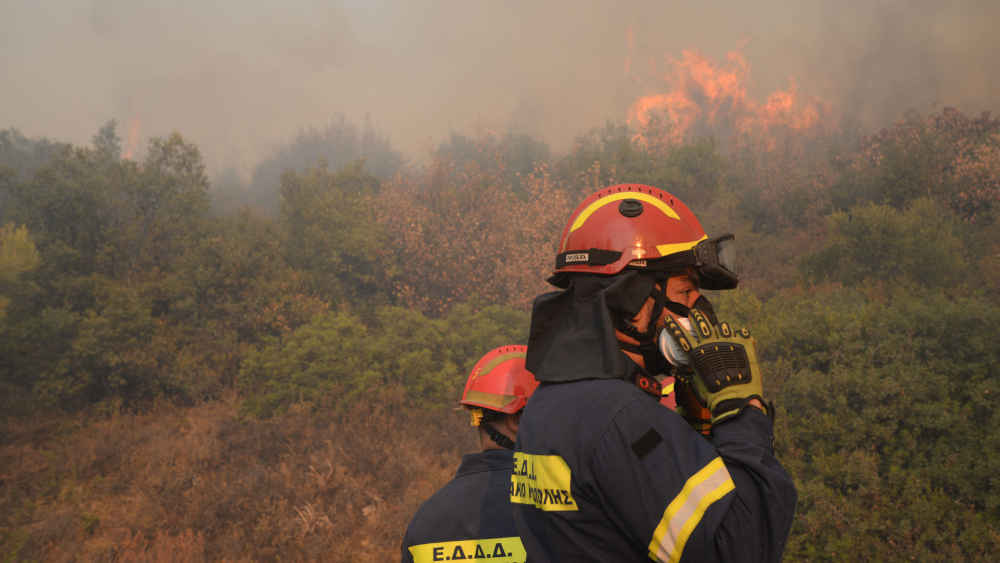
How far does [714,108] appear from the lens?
36375 mm

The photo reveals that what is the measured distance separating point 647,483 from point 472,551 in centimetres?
201

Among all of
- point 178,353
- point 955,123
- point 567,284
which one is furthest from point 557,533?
point 955,123

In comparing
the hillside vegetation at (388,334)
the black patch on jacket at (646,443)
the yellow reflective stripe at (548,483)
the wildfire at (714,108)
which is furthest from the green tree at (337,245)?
the black patch on jacket at (646,443)

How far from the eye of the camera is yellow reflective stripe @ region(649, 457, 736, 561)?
1384 mm

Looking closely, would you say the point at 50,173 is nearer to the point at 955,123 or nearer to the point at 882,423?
the point at 882,423

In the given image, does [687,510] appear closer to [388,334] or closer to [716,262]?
[716,262]

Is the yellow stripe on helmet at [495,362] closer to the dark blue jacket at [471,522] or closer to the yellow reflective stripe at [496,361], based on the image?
the yellow reflective stripe at [496,361]

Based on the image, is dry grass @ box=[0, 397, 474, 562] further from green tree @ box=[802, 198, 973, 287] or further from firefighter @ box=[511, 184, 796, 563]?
green tree @ box=[802, 198, 973, 287]

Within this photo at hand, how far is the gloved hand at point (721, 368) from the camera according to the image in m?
1.61

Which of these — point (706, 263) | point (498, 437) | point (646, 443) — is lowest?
point (498, 437)

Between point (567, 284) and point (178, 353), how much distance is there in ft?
58.7

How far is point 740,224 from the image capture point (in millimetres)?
20891

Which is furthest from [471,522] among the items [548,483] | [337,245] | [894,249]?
[337,245]

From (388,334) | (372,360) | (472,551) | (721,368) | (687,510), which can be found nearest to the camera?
(687,510)
